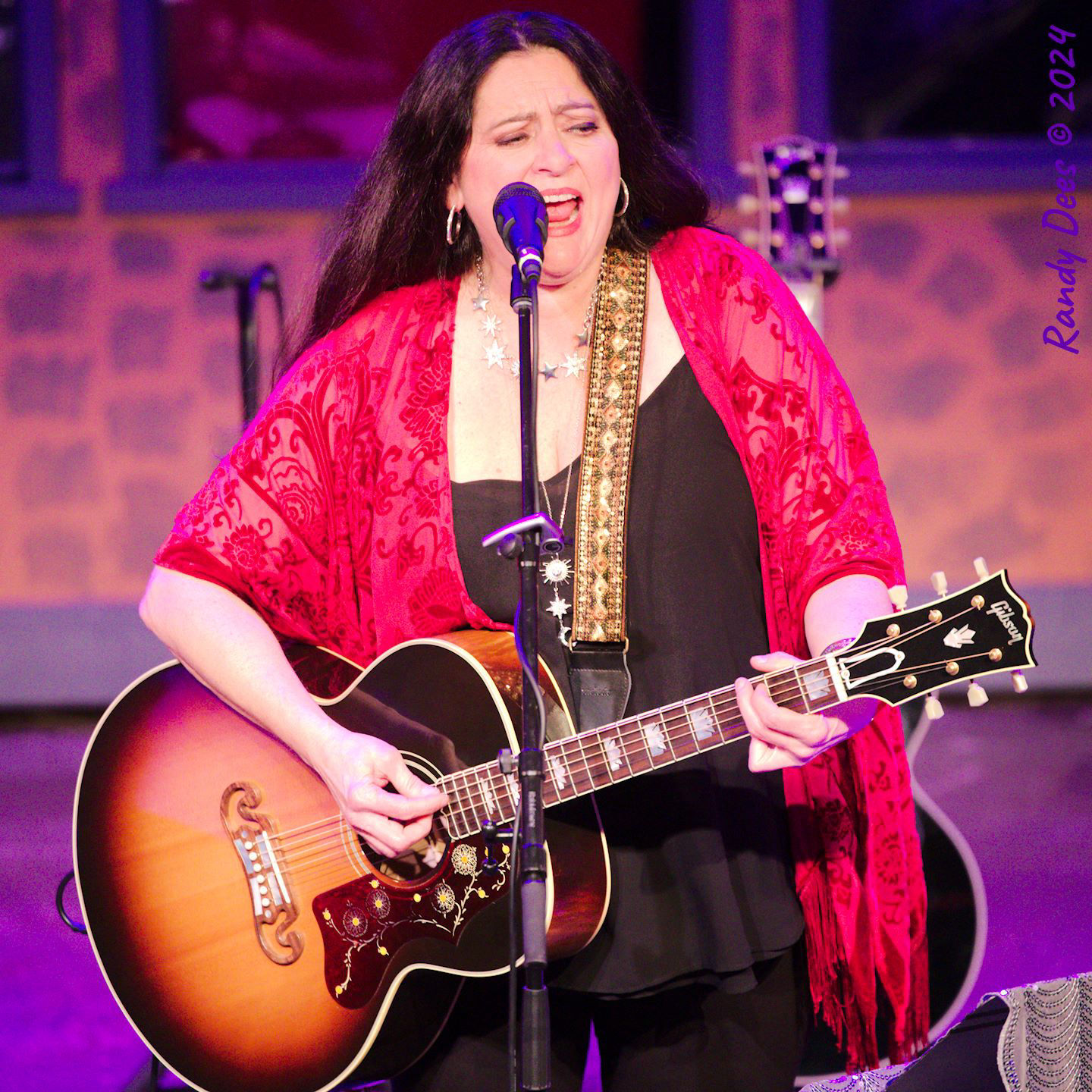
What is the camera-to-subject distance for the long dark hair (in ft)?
6.47

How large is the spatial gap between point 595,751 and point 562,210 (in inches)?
30.7

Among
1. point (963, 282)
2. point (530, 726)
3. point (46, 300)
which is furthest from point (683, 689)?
point (46, 300)

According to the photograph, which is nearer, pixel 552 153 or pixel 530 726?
pixel 530 726

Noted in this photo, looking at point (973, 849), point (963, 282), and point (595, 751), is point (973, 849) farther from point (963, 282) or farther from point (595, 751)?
point (963, 282)

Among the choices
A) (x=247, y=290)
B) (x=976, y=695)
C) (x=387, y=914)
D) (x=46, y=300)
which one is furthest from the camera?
(x=46, y=300)

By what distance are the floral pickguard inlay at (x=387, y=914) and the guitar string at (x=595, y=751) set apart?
5 cm

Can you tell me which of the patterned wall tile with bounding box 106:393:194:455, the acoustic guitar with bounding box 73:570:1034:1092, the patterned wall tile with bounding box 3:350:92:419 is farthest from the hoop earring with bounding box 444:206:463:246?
the patterned wall tile with bounding box 3:350:92:419

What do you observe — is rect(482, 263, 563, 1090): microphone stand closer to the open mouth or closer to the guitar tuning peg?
the open mouth

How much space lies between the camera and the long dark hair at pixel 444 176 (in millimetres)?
1971

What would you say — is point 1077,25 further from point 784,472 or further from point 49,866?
point 49,866

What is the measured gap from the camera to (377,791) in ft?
5.92

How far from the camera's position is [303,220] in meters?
5.87

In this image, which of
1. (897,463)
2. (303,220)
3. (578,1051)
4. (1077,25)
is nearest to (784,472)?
(578,1051)

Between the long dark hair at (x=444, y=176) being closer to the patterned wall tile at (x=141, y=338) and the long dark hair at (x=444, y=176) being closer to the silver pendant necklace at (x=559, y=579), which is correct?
the silver pendant necklace at (x=559, y=579)
